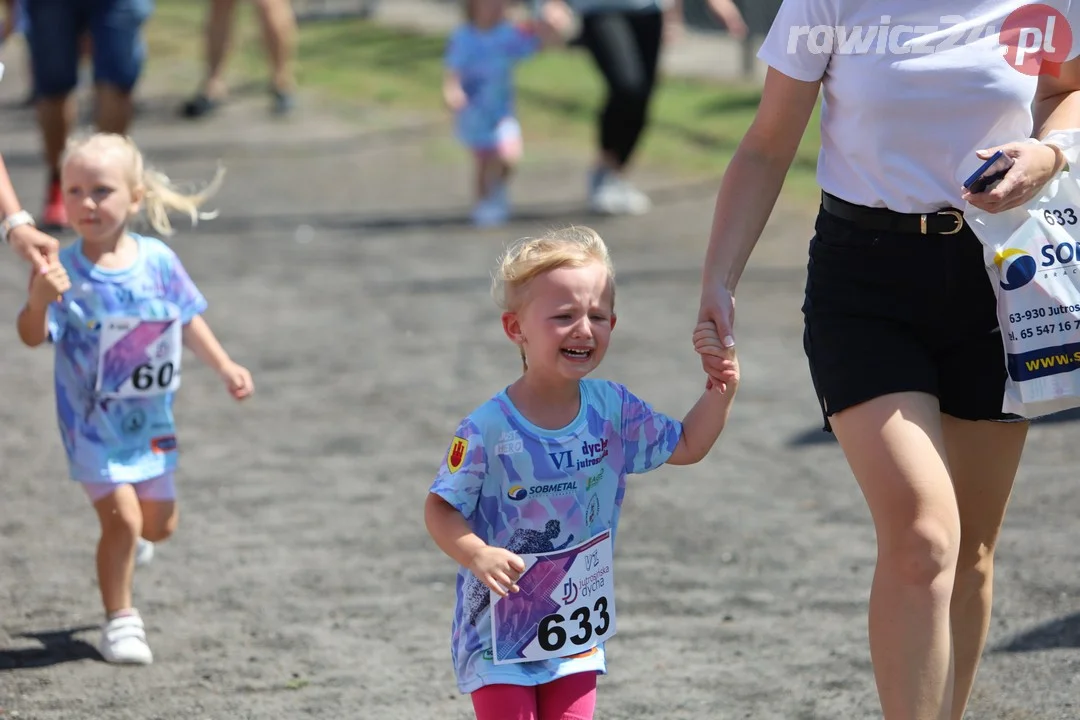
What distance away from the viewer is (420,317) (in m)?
8.54

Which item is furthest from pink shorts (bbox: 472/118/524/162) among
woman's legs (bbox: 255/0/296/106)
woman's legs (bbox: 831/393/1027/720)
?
woman's legs (bbox: 831/393/1027/720)

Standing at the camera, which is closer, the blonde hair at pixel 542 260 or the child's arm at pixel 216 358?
the blonde hair at pixel 542 260

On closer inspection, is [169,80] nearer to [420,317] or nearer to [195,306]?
[420,317]

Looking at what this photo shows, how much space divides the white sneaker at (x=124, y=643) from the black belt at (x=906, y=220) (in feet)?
7.57

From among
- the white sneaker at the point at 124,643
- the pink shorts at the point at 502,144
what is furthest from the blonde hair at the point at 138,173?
the pink shorts at the point at 502,144

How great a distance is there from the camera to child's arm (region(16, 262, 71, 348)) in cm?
423

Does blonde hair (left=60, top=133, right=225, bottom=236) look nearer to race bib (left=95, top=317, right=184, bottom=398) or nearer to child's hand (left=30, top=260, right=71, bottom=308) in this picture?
race bib (left=95, top=317, right=184, bottom=398)

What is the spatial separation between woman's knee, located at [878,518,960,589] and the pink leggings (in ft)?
2.17

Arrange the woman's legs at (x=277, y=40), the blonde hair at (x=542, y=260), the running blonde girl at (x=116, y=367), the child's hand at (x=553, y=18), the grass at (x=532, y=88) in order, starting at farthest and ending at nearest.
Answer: the woman's legs at (x=277, y=40) → the grass at (x=532, y=88) → the child's hand at (x=553, y=18) → the running blonde girl at (x=116, y=367) → the blonde hair at (x=542, y=260)

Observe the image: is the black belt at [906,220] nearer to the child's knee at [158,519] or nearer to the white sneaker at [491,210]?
the child's knee at [158,519]

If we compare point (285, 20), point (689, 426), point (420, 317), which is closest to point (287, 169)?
point (285, 20)

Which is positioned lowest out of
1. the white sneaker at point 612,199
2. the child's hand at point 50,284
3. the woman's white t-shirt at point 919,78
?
the white sneaker at point 612,199

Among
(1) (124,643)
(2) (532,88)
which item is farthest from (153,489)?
(2) (532,88)

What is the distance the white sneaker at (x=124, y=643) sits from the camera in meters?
4.49
